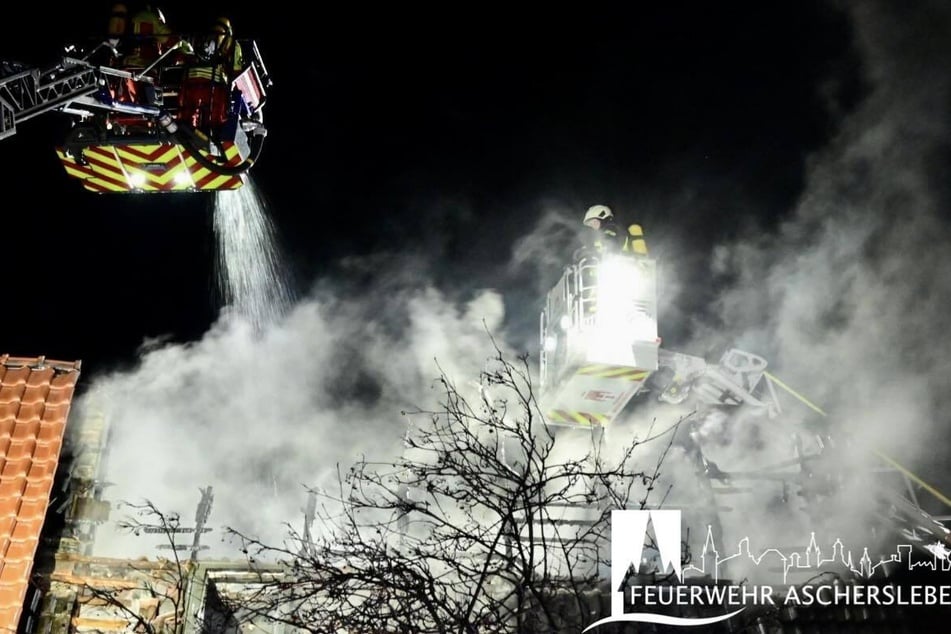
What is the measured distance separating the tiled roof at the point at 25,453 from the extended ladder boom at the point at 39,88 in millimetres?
3474

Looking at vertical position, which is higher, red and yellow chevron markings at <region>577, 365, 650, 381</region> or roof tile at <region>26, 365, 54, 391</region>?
red and yellow chevron markings at <region>577, 365, 650, 381</region>

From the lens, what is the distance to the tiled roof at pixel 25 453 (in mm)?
7965

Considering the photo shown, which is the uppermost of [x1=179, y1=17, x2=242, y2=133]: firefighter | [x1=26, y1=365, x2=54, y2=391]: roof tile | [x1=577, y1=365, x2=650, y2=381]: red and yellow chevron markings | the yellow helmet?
the yellow helmet

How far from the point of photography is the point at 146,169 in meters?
8.68

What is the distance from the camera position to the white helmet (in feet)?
53.9

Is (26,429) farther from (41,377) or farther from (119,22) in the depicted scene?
(119,22)

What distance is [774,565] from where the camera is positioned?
14648 millimetres

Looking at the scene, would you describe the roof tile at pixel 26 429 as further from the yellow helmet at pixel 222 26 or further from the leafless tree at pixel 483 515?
the yellow helmet at pixel 222 26

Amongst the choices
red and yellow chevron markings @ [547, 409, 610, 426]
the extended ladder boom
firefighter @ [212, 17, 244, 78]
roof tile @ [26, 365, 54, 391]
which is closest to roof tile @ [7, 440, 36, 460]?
roof tile @ [26, 365, 54, 391]

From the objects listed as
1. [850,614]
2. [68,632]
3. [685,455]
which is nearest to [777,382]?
[685,455]

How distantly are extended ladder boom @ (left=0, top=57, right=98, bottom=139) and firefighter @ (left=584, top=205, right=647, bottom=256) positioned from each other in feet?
33.5

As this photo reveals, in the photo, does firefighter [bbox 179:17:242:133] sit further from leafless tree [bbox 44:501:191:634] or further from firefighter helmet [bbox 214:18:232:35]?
leafless tree [bbox 44:501:191:634]

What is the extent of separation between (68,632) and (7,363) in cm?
347

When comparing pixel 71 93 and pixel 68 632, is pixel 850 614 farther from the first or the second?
pixel 71 93
